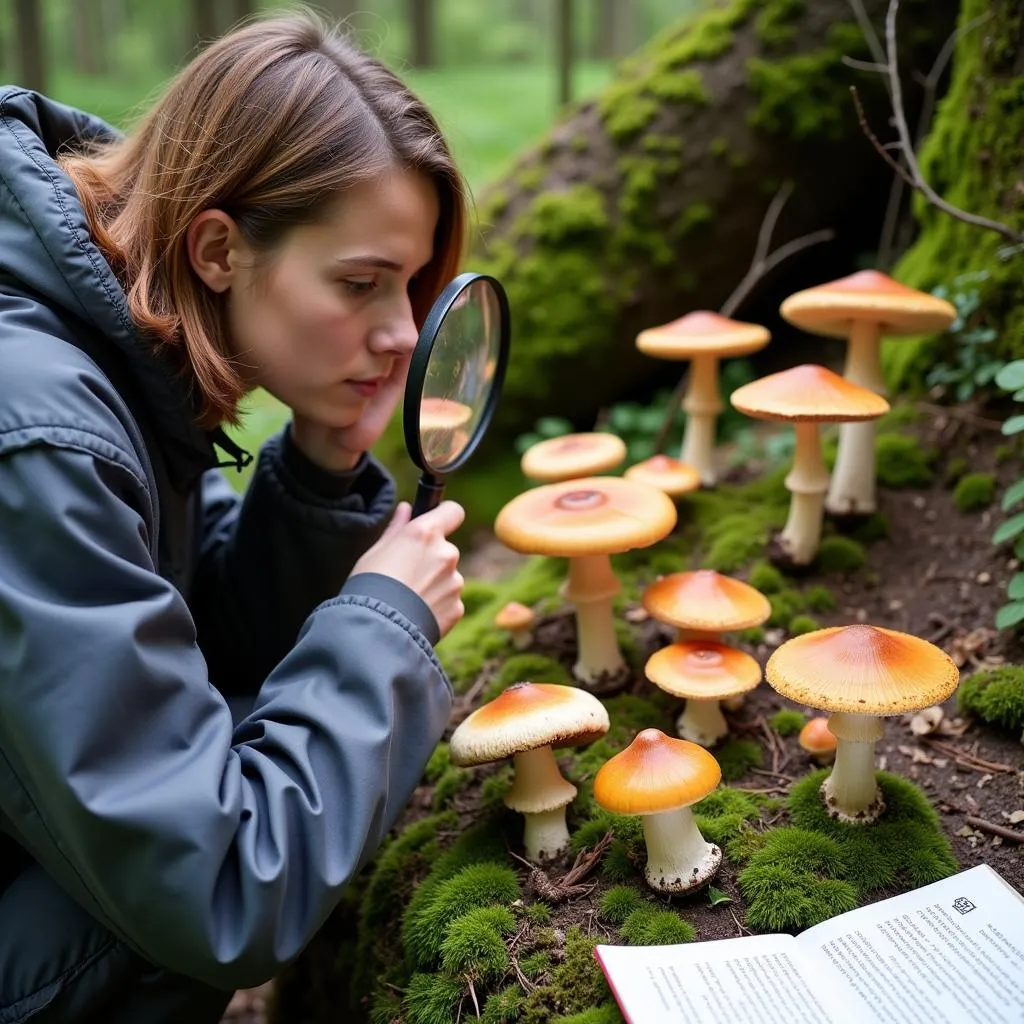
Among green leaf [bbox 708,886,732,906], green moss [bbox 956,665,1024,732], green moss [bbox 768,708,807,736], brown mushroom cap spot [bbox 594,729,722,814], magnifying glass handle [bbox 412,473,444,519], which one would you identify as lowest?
green moss [bbox 768,708,807,736]

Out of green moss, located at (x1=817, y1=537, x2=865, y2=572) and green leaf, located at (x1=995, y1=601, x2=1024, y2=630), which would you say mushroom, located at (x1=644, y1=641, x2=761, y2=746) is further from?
green moss, located at (x1=817, y1=537, x2=865, y2=572)

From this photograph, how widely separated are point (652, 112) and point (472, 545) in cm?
274

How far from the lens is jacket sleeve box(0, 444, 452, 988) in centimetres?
159

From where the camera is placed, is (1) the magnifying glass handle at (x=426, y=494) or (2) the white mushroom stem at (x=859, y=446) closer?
(1) the magnifying glass handle at (x=426, y=494)

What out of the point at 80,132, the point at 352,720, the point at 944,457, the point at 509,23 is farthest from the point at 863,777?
the point at 509,23

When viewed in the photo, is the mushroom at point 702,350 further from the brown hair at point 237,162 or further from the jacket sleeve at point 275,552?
the brown hair at point 237,162

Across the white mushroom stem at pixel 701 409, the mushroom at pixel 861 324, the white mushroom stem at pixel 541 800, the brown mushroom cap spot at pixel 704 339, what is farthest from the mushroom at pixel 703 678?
the white mushroom stem at pixel 701 409

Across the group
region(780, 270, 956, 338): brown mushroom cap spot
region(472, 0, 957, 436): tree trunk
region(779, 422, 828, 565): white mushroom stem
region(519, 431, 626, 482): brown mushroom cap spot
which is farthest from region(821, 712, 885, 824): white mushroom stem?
region(472, 0, 957, 436): tree trunk

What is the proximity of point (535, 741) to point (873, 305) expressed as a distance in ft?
6.39

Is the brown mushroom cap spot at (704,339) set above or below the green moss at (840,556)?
above

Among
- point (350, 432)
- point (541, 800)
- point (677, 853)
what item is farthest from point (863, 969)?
point (350, 432)

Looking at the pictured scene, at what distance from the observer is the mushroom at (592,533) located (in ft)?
8.59

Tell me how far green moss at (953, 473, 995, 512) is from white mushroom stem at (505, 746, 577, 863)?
6.69 feet

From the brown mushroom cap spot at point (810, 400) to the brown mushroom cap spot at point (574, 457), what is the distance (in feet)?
1.91
